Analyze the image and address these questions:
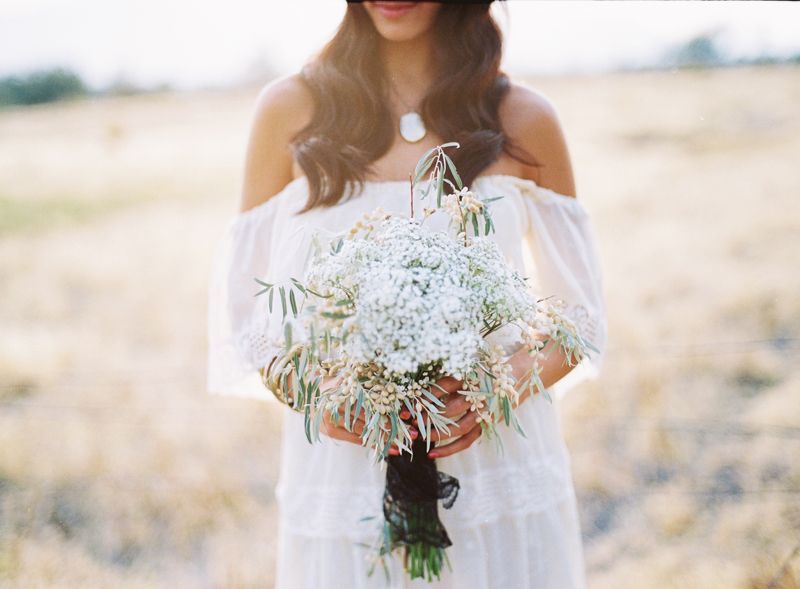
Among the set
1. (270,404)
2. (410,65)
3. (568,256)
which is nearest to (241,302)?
(410,65)

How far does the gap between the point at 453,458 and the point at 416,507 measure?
170mm

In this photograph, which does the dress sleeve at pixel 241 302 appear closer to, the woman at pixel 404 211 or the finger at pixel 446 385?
the woman at pixel 404 211

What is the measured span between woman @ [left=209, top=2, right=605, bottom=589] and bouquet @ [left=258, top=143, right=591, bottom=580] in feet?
0.93

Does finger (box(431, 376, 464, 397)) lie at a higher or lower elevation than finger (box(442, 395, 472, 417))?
higher

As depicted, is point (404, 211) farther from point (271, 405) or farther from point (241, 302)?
point (271, 405)

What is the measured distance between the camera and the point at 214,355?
5.59 ft

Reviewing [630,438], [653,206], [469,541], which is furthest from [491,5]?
[653,206]

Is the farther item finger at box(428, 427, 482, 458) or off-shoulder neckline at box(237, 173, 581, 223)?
off-shoulder neckline at box(237, 173, 581, 223)

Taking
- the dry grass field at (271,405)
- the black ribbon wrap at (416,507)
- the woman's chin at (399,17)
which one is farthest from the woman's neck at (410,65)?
the dry grass field at (271,405)

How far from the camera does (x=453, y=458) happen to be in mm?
1532

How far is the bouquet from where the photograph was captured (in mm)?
1080

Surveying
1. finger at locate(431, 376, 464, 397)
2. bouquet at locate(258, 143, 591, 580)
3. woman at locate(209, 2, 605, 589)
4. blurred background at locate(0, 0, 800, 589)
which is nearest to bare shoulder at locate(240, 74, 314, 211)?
woman at locate(209, 2, 605, 589)

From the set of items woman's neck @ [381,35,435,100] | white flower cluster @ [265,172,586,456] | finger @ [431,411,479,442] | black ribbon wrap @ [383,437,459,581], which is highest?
woman's neck @ [381,35,435,100]

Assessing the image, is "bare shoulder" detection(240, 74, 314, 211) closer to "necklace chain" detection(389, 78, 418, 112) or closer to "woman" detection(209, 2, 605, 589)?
"woman" detection(209, 2, 605, 589)
